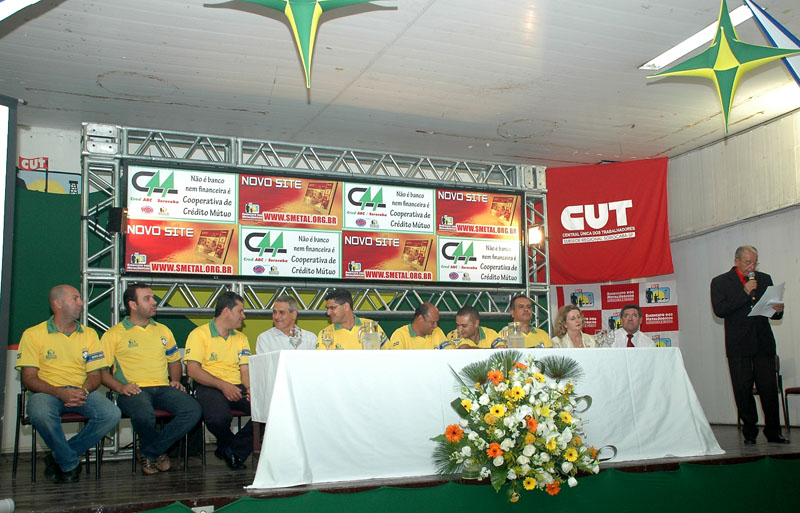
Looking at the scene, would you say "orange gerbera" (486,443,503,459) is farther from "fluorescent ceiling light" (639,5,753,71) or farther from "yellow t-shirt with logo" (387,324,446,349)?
"fluorescent ceiling light" (639,5,753,71)

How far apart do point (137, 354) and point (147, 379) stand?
0.61 feet

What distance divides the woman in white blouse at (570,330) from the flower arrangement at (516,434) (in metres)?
1.70

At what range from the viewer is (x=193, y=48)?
18.0 ft

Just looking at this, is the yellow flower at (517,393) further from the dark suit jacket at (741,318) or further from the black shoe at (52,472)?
the dark suit jacket at (741,318)

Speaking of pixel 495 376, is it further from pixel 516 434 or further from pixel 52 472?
pixel 52 472

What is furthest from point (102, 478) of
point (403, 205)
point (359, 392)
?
point (403, 205)

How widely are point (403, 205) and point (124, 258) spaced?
262 centimetres

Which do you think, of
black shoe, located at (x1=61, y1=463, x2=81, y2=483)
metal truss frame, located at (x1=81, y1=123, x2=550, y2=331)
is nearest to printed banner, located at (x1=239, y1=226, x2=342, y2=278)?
metal truss frame, located at (x1=81, y1=123, x2=550, y2=331)

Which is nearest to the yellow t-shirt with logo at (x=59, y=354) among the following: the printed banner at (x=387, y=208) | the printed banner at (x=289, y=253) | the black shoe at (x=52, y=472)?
the black shoe at (x=52, y=472)

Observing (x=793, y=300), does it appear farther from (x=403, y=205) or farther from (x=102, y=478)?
(x=102, y=478)

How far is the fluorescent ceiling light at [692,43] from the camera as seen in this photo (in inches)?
205

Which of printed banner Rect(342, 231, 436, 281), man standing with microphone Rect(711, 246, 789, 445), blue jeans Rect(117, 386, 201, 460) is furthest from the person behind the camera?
printed banner Rect(342, 231, 436, 281)

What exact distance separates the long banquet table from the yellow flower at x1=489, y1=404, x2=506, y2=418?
427 millimetres

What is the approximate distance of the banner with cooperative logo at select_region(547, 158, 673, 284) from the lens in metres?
7.90
